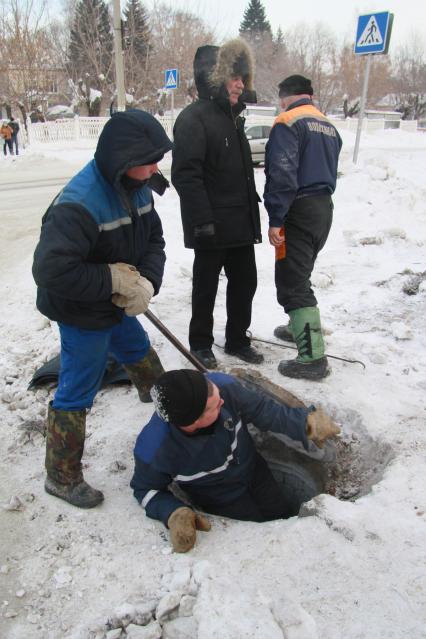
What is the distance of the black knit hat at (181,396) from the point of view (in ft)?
7.02

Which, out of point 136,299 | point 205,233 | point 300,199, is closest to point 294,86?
point 300,199

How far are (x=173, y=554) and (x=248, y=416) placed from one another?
0.74 m

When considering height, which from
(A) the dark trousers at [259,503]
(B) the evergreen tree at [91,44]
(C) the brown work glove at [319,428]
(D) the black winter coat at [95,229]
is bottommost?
(A) the dark trousers at [259,503]

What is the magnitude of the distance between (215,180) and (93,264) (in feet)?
4.46

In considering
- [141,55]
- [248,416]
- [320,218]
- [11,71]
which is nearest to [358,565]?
[248,416]

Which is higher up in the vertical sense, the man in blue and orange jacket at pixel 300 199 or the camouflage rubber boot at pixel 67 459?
the man in blue and orange jacket at pixel 300 199

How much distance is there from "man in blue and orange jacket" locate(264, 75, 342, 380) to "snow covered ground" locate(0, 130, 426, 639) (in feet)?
1.03

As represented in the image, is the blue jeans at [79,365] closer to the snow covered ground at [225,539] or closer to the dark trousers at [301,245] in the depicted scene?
the snow covered ground at [225,539]

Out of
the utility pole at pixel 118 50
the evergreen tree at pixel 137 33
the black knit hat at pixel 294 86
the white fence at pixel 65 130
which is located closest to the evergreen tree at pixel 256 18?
the evergreen tree at pixel 137 33

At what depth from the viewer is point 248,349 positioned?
3.82 m

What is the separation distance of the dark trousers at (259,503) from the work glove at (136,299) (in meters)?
1.10

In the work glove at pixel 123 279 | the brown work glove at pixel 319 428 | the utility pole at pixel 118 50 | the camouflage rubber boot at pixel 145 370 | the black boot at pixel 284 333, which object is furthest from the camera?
the utility pole at pixel 118 50

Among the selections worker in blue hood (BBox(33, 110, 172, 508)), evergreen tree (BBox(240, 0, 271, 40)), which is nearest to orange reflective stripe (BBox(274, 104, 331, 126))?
worker in blue hood (BBox(33, 110, 172, 508))

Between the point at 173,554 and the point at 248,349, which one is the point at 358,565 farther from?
the point at 248,349
